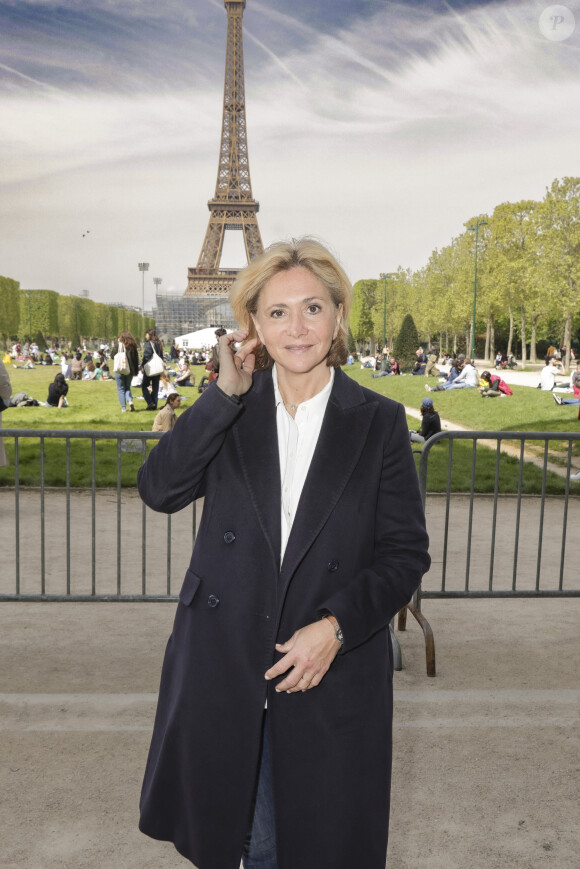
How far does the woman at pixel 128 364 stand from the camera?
53.3 feet

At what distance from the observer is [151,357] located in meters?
17.3

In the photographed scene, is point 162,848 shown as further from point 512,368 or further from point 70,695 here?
point 512,368

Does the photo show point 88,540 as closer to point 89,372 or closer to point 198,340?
point 89,372

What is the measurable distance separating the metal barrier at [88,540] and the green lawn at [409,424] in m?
0.48

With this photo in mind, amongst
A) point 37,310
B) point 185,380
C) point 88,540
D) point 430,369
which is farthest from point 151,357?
point 37,310

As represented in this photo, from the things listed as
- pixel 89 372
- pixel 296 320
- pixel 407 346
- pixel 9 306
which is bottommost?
pixel 89 372

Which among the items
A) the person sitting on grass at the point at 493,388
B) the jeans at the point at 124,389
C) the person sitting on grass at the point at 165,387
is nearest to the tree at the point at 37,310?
the person sitting on grass at the point at 165,387

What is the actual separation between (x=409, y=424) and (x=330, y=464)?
17374 mm

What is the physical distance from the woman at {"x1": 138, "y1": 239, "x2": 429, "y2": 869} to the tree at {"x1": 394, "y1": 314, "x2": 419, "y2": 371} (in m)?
38.3

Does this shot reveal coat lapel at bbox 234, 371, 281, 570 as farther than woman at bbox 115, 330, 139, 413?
No

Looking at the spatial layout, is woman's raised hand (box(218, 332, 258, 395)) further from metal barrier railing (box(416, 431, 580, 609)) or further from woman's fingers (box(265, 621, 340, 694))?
metal barrier railing (box(416, 431, 580, 609))

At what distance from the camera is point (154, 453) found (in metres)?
1.89

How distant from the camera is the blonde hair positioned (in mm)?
1913

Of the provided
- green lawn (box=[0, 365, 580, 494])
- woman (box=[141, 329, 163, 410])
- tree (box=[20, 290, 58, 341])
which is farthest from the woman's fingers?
tree (box=[20, 290, 58, 341])
